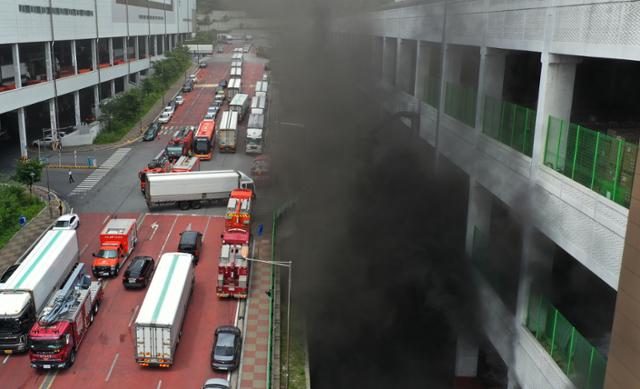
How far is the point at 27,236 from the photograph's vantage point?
963 inches

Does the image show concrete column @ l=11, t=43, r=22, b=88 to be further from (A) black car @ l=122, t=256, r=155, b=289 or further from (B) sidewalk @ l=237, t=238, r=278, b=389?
(B) sidewalk @ l=237, t=238, r=278, b=389

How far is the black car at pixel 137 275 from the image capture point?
66.9 feet

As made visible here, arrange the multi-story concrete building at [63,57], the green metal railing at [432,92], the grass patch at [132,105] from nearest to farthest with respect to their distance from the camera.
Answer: the green metal railing at [432,92] → the multi-story concrete building at [63,57] → the grass patch at [132,105]

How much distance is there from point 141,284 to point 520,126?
14.0m

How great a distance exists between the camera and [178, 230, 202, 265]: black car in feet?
74.6

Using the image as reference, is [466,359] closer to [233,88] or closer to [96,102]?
[96,102]

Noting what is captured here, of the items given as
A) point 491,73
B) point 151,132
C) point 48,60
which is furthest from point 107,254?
point 151,132

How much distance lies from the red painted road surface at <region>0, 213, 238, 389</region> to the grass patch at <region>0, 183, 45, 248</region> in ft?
10.5

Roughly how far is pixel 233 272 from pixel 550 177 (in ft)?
39.6

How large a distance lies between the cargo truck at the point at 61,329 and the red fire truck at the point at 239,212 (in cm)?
707

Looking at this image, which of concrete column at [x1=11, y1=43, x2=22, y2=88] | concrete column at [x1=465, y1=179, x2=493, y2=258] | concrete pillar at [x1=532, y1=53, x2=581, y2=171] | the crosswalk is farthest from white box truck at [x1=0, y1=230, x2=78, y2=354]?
concrete column at [x1=11, y1=43, x2=22, y2=88]

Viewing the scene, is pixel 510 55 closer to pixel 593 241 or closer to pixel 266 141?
pixel 593 241

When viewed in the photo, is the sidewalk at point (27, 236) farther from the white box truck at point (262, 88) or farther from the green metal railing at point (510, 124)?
the white box truck at point (262, 88)

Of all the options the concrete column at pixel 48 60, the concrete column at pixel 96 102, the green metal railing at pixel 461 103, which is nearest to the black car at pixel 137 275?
the green metal railing at pixel 461 103
